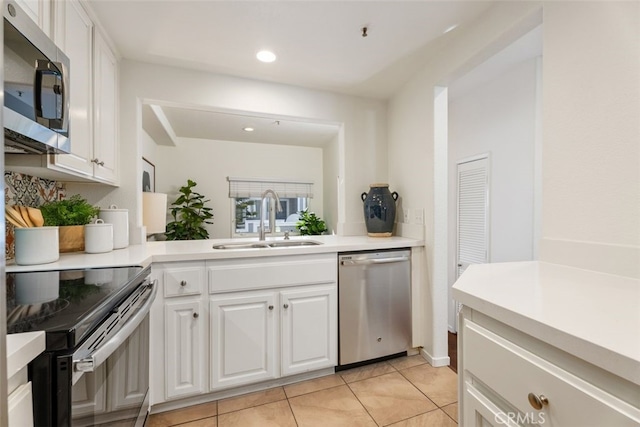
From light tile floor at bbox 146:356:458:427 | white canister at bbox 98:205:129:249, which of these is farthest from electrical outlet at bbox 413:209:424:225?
white canister at bbox 98:205:129:249

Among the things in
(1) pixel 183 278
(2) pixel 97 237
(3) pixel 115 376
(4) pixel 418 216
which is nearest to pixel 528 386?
(3) pixel 115 376

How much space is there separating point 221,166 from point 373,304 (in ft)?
12.4

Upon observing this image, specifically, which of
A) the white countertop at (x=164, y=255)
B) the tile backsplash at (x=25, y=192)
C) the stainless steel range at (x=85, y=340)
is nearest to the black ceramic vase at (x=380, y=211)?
the white countertop at (x=164, y=255)

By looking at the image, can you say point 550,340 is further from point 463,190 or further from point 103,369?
point 463,190

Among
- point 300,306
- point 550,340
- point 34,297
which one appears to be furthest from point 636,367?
point 300,306

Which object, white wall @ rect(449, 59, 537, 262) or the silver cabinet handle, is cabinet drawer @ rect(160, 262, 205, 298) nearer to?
the silver cabinet handle

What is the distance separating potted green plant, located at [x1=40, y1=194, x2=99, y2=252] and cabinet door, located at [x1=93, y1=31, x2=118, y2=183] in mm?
216

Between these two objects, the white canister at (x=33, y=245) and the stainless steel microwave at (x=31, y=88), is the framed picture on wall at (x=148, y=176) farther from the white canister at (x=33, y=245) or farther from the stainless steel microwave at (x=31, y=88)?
the stainless steel microwave at (x=31, y=88)

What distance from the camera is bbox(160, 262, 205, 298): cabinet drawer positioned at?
160 cm

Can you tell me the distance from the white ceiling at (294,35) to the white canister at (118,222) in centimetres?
111

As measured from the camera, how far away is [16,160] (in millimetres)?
1187

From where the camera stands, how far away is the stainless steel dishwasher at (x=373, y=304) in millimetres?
1986

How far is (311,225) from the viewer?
5.04 metres

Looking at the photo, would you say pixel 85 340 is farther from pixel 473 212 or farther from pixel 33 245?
pixel 473 212
